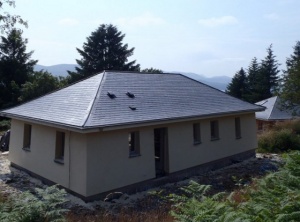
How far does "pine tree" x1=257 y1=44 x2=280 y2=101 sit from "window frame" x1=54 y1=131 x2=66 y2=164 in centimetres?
4476

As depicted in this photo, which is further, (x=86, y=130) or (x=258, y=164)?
(x=258, y=164)

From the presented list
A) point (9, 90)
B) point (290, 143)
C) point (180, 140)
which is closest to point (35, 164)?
point (180, 140)

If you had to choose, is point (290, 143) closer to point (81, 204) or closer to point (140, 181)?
point (140, 181)

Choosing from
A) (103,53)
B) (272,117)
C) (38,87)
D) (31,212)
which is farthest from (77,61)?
(31,212)

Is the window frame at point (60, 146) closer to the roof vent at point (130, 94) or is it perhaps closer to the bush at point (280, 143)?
the roof vent at point (130, 94)

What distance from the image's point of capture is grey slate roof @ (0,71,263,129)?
11.5 meters

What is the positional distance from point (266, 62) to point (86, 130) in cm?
5271

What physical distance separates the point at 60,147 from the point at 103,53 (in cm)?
3422

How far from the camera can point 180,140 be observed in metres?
14.2

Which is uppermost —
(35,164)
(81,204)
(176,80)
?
(176,80)

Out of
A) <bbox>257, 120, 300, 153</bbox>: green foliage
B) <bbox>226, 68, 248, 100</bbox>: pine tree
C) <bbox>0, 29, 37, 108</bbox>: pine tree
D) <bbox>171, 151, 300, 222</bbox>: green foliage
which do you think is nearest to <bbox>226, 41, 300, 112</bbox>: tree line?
<bbox>226, 68, 248, 100</bbox>: pine tree

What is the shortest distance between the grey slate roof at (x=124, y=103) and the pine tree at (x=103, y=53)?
88.9ft

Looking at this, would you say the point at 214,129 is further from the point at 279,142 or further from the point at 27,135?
the point at 27,135

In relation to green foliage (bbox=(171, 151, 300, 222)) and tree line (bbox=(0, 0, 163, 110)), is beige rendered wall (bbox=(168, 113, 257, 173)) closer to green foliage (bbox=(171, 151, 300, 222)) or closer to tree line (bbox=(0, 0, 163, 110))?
green foliage (bbox=(171, 151, 300, 222))
